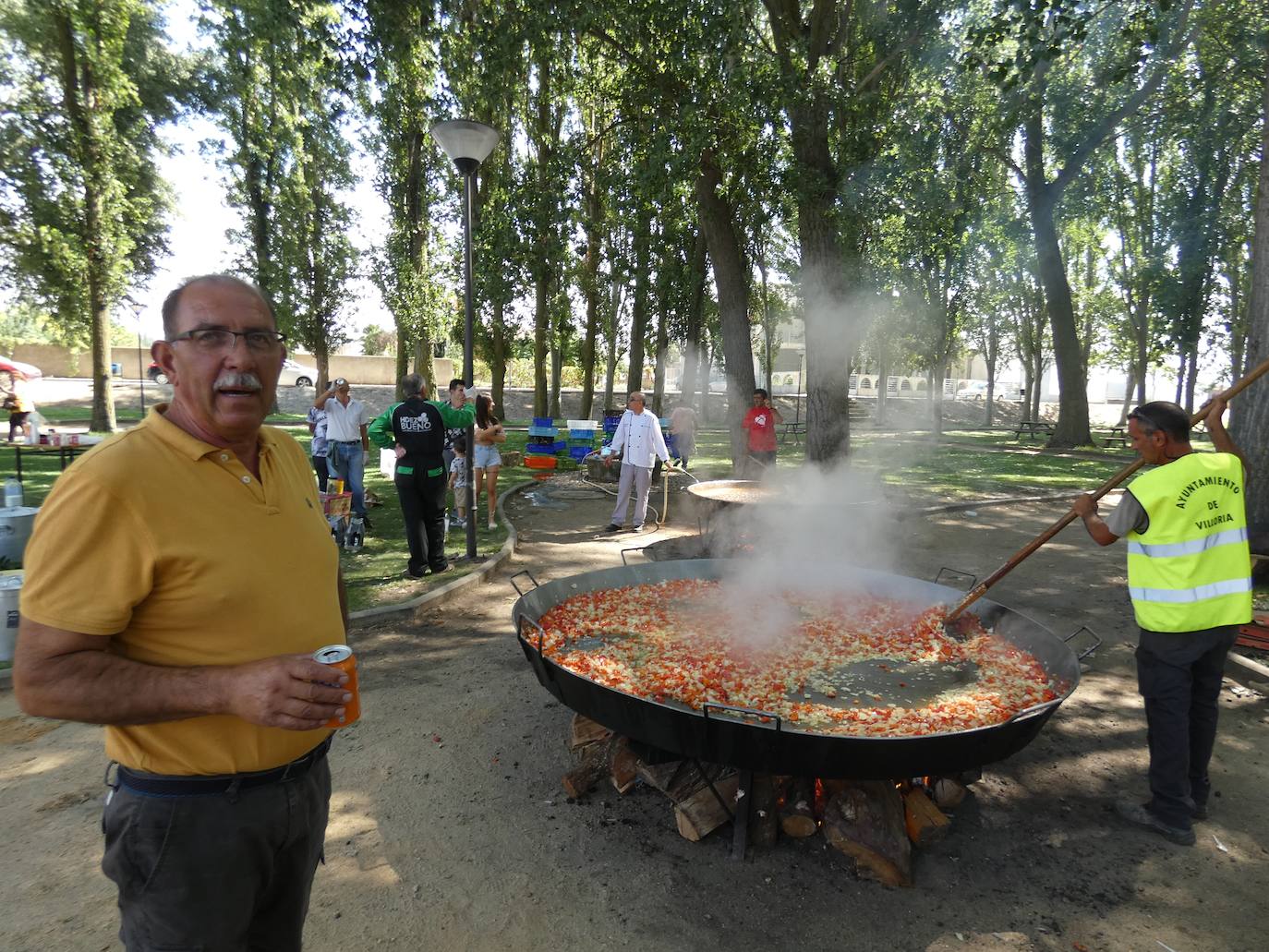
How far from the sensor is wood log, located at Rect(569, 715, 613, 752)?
3832 millimetres

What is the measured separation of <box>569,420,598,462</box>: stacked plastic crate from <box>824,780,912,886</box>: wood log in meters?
13.2

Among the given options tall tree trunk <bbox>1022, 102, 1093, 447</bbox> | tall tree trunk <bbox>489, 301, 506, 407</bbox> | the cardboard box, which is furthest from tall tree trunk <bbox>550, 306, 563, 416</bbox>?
the cardboard box

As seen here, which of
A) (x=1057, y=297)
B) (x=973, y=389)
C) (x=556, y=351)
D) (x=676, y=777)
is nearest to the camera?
(x=676, y=777)

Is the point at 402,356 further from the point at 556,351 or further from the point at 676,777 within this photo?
the point at 676,777

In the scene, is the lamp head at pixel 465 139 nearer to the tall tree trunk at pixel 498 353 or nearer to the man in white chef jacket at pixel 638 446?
the man in white chef jacket at pixel 638 446

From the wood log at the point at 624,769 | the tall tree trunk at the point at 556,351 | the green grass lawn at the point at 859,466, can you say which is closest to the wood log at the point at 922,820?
the wood log at the point at 624,769

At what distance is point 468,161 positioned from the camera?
7559 millimetres

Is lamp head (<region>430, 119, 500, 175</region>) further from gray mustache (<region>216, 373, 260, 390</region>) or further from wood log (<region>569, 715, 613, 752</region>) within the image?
gray mustache (<region>216, 373, 260, 390</region>)

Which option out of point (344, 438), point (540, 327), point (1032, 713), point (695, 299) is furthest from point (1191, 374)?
point (1032, 713)

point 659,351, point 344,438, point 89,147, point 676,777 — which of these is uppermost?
point 89,147

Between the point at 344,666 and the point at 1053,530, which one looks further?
the point at 1053,530

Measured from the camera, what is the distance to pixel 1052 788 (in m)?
3.77

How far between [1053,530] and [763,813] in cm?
235

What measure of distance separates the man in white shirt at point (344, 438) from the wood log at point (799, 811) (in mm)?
6997
